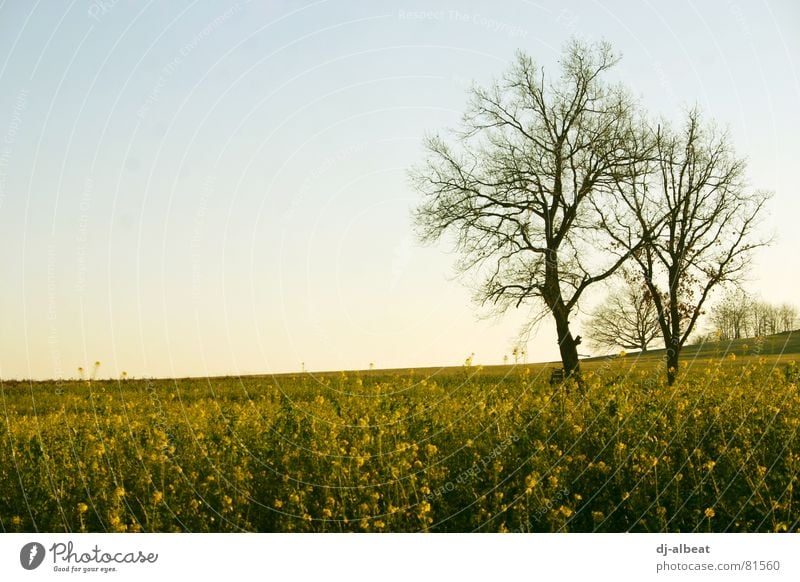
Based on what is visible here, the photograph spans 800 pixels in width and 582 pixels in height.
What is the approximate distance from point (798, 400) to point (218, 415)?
632cm

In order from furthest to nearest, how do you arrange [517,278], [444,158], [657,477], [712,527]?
[517,278]
[444,158]
[657,477]
[712,527]

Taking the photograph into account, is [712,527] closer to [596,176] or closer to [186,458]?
[186,458]

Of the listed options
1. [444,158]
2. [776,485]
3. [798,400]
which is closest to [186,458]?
[776,485]

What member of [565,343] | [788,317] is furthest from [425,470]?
[788,317]

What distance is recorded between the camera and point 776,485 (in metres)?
6.11
